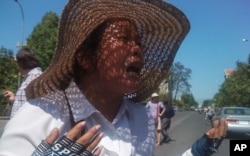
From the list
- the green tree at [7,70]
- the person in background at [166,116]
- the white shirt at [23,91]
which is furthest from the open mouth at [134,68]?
the green tree at [7,70]

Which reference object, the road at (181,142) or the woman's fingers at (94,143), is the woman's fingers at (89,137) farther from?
the road at (181,142)

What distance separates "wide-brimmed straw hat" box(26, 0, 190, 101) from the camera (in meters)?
1.69

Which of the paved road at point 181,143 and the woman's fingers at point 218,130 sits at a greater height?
the woman's fingers at point 218,130

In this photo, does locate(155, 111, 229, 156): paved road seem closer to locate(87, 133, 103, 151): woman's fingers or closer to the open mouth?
the open mouth

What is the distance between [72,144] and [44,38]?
4186 centimetres

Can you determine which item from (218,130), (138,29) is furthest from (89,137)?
(138,29)

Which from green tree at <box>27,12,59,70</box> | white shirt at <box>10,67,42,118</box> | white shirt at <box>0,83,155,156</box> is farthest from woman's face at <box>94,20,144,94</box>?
green tree at <box>27,12,59,70</box>

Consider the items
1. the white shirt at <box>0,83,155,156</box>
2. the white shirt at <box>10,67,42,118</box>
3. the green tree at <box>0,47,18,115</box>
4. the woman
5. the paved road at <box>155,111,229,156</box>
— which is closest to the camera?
the white shirt at <box>0,83,155,156</box>

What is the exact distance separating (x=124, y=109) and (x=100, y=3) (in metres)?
0.46

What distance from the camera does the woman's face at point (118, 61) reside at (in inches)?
66.0

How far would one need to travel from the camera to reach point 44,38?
42.1 meters

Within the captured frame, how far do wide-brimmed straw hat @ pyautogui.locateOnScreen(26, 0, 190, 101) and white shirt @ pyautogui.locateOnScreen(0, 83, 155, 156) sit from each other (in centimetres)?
9

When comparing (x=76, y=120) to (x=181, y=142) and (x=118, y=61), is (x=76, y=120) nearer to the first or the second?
(x=118, y=61)

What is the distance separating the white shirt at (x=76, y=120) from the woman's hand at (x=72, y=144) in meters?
0.18
